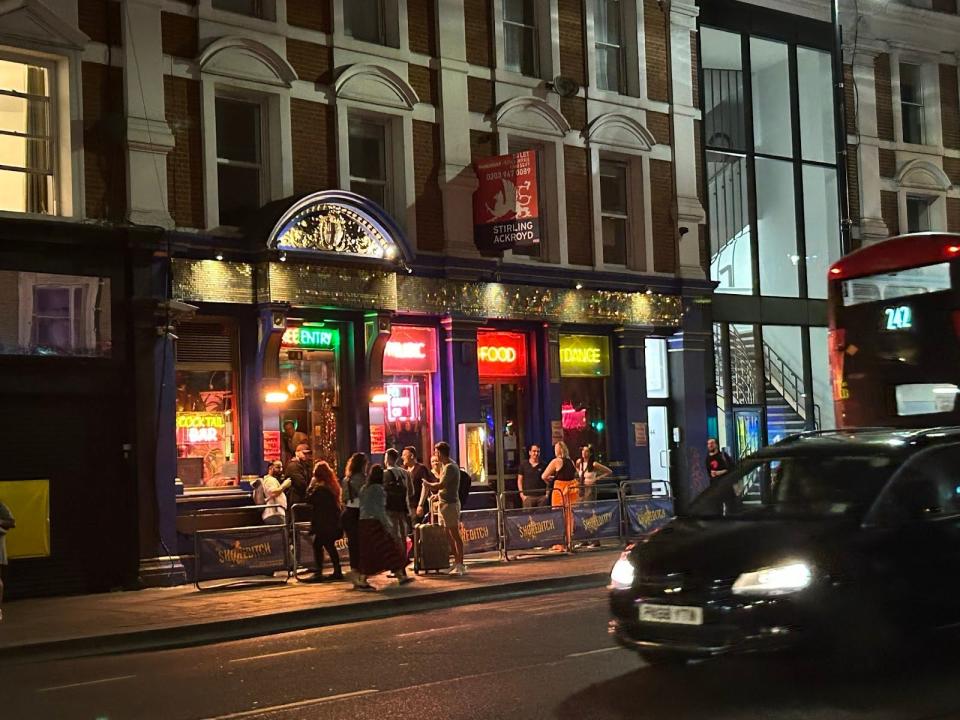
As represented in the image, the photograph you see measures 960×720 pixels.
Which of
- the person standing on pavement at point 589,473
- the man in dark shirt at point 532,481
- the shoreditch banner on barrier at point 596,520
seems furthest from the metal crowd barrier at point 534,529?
the person standing on pavement at point 589,473

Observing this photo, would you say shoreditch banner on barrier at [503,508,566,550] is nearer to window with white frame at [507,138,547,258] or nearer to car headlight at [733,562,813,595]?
window with white frame at [507,138,547,258]

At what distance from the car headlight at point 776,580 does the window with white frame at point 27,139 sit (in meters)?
12.7

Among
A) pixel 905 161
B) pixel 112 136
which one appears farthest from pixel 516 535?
pixel 905 161

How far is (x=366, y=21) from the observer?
71.4 ft

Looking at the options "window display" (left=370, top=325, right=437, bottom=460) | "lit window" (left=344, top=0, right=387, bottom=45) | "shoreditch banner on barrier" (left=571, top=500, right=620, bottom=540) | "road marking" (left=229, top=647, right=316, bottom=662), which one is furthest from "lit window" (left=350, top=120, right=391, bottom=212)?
"road marking" (left=229, top=647, right=316, bottom=662)

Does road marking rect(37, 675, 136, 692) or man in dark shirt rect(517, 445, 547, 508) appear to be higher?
man in dark shirt rect(517, 445, 547, 508)

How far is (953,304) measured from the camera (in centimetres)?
1524

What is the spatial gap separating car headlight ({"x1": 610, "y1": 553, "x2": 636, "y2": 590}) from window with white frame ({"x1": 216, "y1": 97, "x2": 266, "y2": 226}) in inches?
474

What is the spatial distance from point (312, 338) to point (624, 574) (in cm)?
1219

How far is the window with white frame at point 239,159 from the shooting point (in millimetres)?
19781

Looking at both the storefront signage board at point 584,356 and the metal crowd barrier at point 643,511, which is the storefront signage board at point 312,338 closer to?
the storefront signage board at point 584,356

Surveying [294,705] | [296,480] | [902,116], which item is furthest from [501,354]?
[294,705]

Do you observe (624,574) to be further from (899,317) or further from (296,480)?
(296,480)

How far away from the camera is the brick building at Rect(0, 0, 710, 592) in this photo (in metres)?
17.7
